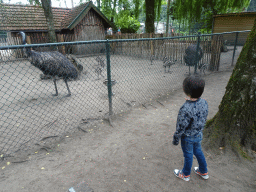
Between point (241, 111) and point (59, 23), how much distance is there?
1626 cm

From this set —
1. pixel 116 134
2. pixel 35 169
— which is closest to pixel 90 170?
pixel 35 169

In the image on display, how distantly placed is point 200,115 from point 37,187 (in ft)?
7.12

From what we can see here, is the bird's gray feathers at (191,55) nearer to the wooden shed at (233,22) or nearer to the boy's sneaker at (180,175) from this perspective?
the boy's sneaker at (180,175)

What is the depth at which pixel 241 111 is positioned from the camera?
2488 millimetres

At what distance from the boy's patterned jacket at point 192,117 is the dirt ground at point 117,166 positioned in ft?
2.47

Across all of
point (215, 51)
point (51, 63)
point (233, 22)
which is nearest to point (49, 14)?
point (51, 63)

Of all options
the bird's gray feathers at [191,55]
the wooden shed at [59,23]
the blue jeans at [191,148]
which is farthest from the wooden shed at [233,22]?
the blue jeans at [191,148]

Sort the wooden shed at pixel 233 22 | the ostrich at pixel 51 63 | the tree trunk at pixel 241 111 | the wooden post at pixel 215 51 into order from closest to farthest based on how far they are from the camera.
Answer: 1. the tree trunk at pixel 241 111
2. the ostrich at pixel 51 63
3. the wooden post at pixel 215 51
4. the wooden shed at pixel 233 22

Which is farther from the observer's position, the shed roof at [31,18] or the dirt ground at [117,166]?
the shed roof at [31,18]

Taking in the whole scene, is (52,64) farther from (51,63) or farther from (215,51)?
(215,51)

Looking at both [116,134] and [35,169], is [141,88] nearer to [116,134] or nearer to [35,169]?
[116,134]

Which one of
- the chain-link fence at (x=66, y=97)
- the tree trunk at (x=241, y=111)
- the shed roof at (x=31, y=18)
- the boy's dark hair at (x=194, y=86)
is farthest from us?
the shed roof at (x=31, y=18)

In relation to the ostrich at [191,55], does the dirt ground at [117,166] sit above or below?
below

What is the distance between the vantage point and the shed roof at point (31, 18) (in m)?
13.0
